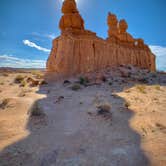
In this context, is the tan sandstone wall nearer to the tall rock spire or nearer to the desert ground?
the tall rock spire

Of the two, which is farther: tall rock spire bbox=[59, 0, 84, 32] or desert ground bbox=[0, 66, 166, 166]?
tall rock spire bbox=[59, 0, 84, 32]

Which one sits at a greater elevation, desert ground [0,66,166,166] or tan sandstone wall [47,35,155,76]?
tan sandstone wall [47,35,155,76]

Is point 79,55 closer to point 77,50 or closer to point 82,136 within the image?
point 77,50

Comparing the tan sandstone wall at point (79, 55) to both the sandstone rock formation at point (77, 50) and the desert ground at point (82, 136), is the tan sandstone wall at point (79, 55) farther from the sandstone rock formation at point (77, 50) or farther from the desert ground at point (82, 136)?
the desert ground at point (82, 136)

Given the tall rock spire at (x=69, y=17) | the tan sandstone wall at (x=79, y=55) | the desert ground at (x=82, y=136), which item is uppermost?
the tall rock spire at (x=69, y=17)

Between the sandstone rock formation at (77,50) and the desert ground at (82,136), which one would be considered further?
the sandstone rock formation at (77,50)

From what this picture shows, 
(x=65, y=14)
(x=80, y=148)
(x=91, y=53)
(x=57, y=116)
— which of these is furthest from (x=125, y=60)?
(x=80, y=148)

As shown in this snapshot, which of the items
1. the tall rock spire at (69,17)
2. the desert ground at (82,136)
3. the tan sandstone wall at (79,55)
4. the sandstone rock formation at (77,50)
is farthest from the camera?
the tall rock spire at (69,17)

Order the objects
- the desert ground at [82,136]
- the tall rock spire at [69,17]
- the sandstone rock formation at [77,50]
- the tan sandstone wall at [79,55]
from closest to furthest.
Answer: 1. the desert ground at [82,136]
2. the tan sandstone wall at [79,55]
3. the sandstone rock formation at [77,50]
4. the tall rock spire at [69,17]

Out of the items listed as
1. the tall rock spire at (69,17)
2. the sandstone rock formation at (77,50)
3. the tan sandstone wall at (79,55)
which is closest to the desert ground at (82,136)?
the tan sandstone wall at (79,55)

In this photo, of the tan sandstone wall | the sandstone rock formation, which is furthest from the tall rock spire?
the tan sandstone wall

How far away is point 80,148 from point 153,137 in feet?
7.34

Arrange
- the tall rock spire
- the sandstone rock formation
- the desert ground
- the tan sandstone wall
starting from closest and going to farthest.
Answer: the desert ground
the tan sandstone wall
the sandstone rock formation
the tall rock spire

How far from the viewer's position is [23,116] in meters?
5.58
